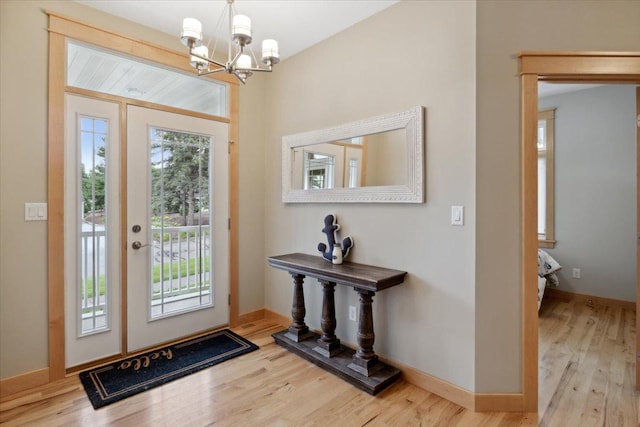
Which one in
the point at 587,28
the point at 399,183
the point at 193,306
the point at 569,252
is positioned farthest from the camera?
the point at 569,252

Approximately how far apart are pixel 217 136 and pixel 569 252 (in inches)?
179

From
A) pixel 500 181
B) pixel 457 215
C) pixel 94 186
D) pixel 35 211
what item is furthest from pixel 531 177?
pixel 35 211

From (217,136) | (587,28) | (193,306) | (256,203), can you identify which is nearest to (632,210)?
(587,28)

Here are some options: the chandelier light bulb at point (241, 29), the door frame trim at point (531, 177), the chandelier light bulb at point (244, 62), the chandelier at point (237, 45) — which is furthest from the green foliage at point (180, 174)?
the door frame trim at point (531, 177)

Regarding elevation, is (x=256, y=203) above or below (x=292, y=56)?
below

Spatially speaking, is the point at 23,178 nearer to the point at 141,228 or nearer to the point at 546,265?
the point at 141,228

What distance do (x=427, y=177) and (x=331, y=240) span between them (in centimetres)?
94

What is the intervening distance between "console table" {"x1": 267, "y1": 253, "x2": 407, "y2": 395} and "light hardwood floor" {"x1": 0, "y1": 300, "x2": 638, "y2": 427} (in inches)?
3.1

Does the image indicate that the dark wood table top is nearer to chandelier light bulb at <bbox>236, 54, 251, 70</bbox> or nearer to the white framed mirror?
the white framed mirror

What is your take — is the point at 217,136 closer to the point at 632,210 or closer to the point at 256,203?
the point at 256,203

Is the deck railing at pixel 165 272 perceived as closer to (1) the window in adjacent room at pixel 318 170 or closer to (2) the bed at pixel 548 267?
(1) the window in adjacent room at pixel 318 170

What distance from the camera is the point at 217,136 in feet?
10.3

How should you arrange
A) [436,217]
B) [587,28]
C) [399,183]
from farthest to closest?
[399,183] → [436,217] → [587,28]

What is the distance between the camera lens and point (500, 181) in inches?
77.3
